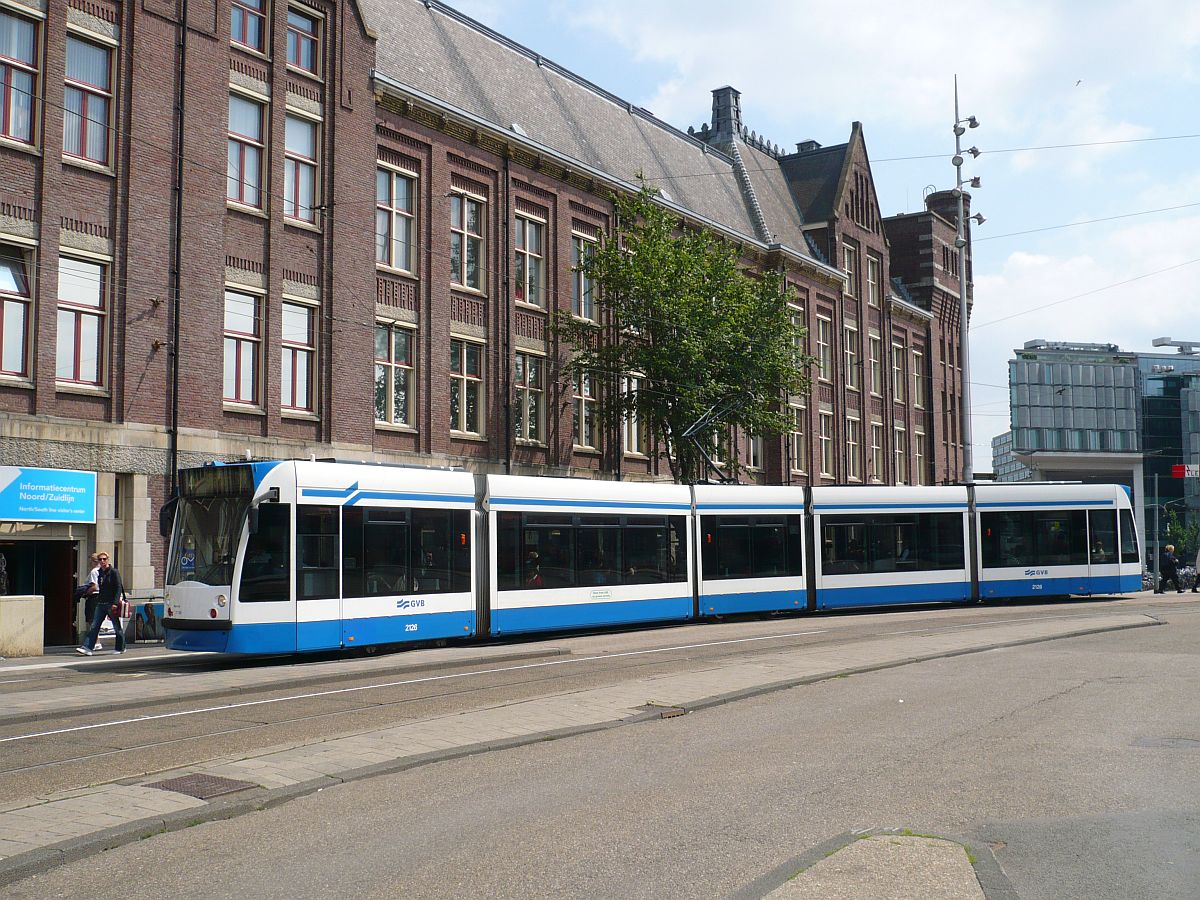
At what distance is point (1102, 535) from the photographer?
30922 millimetres

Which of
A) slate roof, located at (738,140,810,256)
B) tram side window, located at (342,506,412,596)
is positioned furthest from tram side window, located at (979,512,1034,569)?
slate roof, located at (738,140,810,256)

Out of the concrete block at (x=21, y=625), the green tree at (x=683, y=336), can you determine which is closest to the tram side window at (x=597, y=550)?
the concrete block at (x=21, y=625)

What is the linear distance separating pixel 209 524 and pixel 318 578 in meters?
1.72

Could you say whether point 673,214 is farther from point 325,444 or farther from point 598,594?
point 598,594

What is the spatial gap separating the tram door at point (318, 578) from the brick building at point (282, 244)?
21.8ft

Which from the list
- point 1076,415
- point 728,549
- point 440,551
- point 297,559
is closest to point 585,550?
point 440,551

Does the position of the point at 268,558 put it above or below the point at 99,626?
Answer: above

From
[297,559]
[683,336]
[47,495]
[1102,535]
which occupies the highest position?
[683,336]

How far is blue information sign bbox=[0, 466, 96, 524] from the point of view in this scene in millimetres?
20266

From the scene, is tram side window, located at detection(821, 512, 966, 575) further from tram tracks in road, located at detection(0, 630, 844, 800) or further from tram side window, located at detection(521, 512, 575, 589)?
tram tracks in road, located at detection(0, 630, 844, 800)

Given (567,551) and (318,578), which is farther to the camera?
(567,551)

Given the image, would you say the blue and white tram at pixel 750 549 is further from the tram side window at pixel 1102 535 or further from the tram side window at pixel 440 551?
the tram side window at pixel 1102 535

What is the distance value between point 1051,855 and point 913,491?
23.7m

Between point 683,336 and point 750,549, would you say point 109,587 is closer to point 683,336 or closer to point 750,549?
point 750,549
